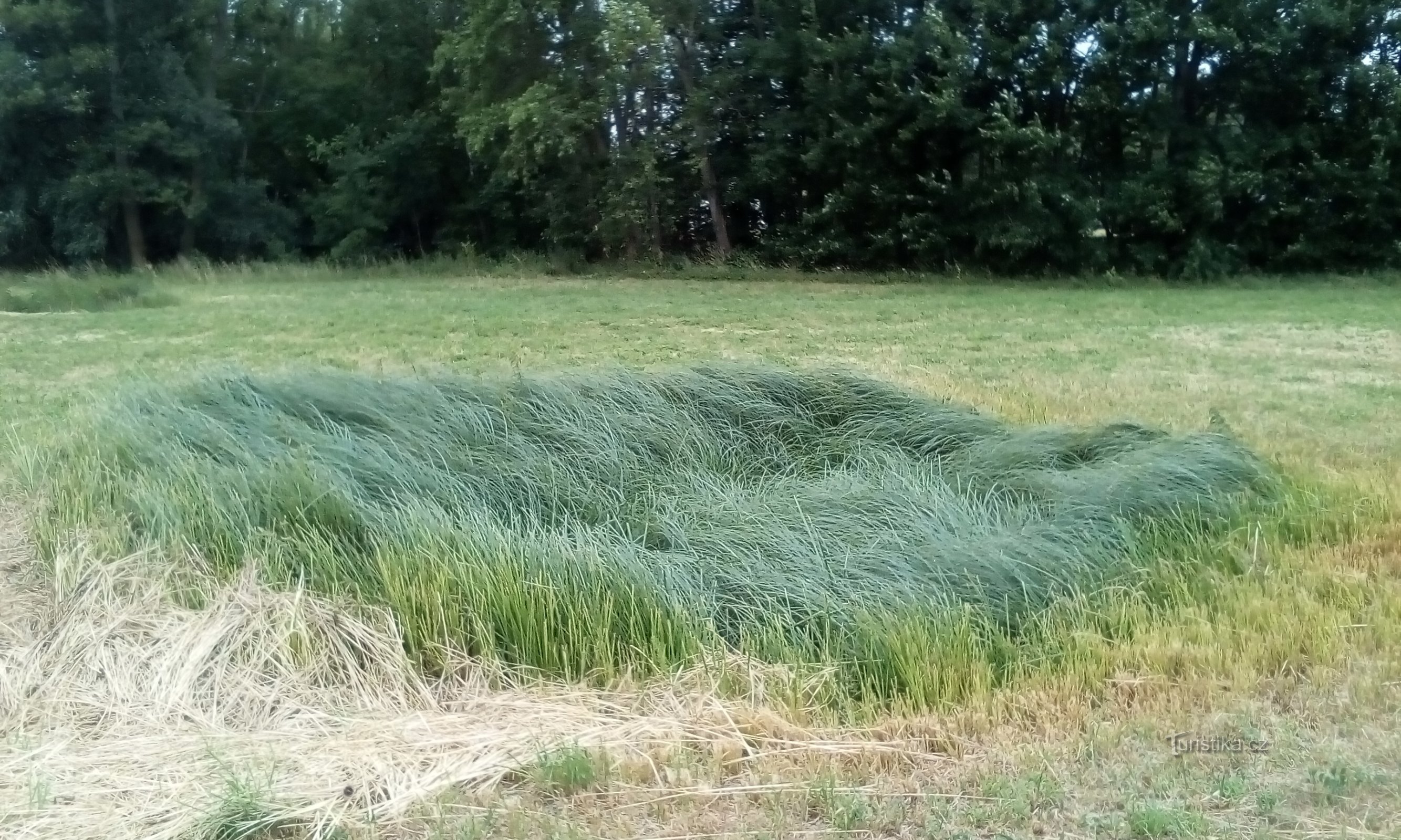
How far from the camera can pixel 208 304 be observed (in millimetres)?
17031

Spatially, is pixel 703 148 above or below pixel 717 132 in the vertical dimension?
below

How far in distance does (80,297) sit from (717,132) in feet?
42.0

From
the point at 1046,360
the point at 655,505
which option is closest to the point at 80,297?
the point at 1046,360

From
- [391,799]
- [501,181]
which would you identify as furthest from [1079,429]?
[501,181]

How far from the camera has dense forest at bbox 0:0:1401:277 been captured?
2081 centimetres

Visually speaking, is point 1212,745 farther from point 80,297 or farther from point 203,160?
point 203,160

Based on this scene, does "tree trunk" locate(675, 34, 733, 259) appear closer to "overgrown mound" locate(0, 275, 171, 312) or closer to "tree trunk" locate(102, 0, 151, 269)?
"overgrown mound" locate(0, 275, 171, 312)

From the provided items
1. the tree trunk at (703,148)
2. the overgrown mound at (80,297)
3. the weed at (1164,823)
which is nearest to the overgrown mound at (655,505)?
the weed at (1164,823)

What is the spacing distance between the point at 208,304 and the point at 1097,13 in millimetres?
16209

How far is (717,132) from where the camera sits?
24.8 m

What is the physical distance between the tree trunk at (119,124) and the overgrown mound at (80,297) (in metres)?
8.09

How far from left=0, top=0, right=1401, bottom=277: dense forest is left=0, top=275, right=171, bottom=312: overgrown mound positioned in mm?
8175

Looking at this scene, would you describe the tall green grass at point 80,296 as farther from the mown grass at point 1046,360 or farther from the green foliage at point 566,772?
the green foliage at point 566,772

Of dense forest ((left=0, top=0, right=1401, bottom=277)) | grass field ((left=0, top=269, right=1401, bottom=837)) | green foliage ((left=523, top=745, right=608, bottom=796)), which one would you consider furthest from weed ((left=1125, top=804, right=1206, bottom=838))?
dense forest ((left=0, top=0, right=1401, bottom=277))
